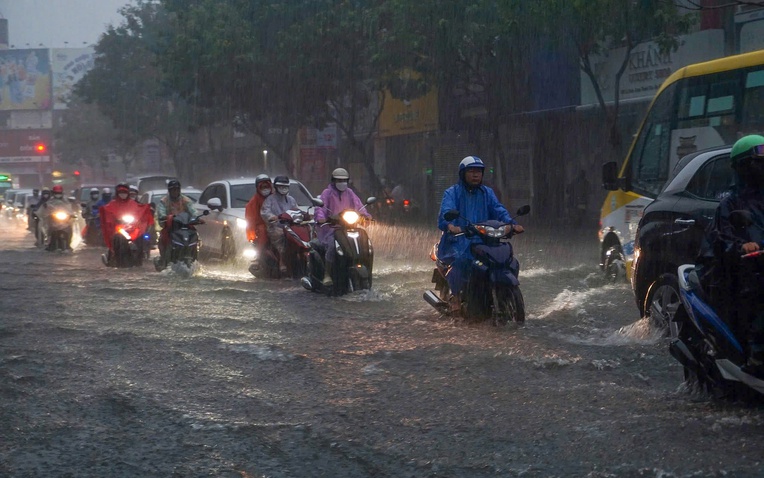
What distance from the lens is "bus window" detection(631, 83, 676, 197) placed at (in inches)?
466

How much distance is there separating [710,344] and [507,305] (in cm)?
353

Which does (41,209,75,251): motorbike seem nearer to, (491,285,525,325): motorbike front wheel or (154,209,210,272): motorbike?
(154,209,210,272): motorbike

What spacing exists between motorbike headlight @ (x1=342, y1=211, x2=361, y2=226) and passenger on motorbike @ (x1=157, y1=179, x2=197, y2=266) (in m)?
4.77

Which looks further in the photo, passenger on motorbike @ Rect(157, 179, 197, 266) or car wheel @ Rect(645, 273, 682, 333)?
passenger on motorbike @ Rect(157, 179, 197, 266)

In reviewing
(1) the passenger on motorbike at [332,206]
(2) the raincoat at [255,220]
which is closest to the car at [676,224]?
(1) the passenger on motorbike at [332,206]

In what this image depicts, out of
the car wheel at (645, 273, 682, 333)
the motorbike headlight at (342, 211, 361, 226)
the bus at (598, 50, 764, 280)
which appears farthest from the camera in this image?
the motorbike headlight at (342, 211, 361, 226)

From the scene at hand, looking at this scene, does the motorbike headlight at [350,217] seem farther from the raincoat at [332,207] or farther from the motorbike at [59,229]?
the motorbike at [59,229]

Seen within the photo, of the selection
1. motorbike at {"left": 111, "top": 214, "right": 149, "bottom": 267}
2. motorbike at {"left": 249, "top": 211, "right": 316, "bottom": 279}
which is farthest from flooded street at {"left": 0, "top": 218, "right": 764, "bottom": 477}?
motorbike at {"left": 111, "top": 214, "right": 149, "bottom": 267}

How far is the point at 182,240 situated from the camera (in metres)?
15.8

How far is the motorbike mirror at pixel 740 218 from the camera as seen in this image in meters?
5.31

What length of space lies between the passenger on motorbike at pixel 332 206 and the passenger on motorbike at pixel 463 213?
113 inches

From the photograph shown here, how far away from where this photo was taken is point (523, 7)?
73.9 ft

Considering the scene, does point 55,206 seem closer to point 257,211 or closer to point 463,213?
point 257,211

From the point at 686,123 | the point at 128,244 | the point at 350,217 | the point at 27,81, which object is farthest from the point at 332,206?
the point at 27,81
